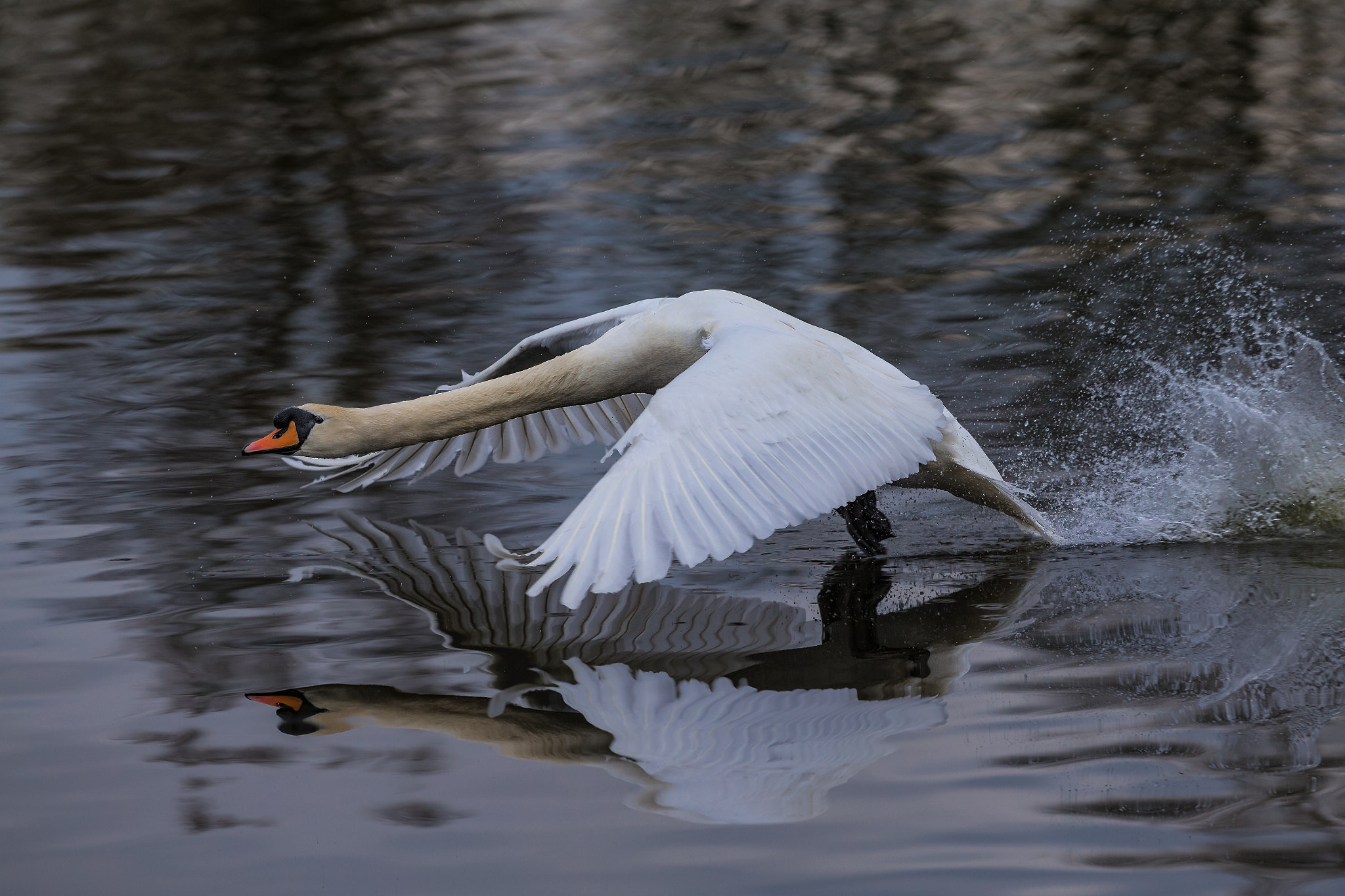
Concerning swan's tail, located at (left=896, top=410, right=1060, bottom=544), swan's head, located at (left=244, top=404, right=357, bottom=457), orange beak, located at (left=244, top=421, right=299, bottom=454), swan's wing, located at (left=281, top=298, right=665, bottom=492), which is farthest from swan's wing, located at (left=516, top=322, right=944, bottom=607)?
swan's wing, located at (left=281, top=298, right=665, bottom=492)

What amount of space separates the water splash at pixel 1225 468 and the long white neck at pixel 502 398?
A: 201cm

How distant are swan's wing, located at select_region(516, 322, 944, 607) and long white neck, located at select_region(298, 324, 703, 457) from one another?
0.42 metres

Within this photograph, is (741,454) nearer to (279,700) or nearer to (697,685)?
(697,685)

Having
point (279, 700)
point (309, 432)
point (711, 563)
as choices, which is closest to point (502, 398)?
point (309, 432)

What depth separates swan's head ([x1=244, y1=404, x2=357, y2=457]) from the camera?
21.7 feet

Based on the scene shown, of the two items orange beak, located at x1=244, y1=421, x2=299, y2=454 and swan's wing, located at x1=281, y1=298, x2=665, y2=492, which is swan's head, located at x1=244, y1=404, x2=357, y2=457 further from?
swan's wing, located at x1=281, y1=298, x2=665, y2=492

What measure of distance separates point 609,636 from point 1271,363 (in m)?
4.92

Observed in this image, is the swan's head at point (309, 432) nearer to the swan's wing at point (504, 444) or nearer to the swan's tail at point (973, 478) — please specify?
the swan's wing at point (504, 444)

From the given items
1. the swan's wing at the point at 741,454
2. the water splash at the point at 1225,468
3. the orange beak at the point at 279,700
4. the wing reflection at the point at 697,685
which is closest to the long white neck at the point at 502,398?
the swan's wing at the point at 741,454

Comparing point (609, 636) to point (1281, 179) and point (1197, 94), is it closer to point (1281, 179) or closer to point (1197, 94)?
point (1281, 179)

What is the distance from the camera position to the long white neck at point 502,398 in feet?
21.8

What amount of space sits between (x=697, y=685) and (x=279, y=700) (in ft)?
4.70

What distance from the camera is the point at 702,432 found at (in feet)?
17.7

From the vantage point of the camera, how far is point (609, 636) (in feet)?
19.3
